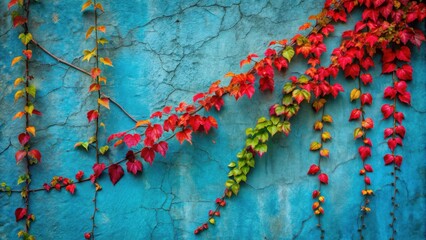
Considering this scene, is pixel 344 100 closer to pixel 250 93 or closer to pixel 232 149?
pixel 250 93

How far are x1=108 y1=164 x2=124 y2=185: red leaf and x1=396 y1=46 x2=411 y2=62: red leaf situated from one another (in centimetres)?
186

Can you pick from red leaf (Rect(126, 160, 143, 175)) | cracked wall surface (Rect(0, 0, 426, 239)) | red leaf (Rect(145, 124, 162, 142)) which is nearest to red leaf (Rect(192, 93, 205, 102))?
cracked wall surface (Rect(0, 0, 426, 239))

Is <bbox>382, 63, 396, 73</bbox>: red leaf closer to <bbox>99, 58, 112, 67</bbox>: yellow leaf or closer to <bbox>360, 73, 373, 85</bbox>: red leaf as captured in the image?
<bbox>360, 73, 373, 85</bbox>: red leaf

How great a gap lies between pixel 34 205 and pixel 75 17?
46.2 inches

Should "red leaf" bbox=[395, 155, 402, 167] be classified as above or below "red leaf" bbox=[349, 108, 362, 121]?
below

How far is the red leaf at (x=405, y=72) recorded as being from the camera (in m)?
2.24

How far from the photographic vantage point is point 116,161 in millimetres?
2234

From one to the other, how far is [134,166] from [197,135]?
428 mm

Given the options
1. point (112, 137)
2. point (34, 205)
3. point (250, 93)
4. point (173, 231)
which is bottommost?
point (173, 231)

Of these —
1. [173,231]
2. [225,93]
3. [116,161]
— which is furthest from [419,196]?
[116,161]

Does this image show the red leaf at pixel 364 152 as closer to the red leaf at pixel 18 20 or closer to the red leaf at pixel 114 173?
the red leaf at pixel 114 173

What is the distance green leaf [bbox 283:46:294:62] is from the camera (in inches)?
87.5

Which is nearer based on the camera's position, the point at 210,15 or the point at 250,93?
the point at 250,93

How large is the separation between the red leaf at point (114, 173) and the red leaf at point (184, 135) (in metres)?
0.41
